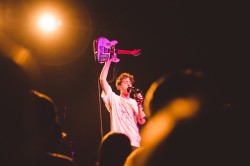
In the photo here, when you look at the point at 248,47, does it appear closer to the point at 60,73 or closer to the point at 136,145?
the point at 136,145

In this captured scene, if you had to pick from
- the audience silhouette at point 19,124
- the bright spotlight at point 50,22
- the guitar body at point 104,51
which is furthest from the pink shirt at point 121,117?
the audience silhouette at point 19,124

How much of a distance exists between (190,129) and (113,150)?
51cm

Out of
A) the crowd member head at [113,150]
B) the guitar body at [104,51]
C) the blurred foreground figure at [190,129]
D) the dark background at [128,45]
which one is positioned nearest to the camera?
the blurred foreground figure at [190,129]

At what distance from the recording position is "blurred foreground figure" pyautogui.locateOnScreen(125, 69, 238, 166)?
3.49ft

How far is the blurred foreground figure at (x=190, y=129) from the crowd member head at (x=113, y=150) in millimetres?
378

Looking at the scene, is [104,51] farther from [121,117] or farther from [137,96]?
[121,117]

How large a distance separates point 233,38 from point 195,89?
6.45 metres

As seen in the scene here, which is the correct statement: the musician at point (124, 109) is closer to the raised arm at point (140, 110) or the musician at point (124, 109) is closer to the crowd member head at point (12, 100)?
the raised arm at point (140, 110)

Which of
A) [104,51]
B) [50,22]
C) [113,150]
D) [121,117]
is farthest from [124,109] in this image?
[113,150]

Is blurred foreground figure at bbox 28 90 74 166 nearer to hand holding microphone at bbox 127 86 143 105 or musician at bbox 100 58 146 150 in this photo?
musician at bbox 100 58 146 150

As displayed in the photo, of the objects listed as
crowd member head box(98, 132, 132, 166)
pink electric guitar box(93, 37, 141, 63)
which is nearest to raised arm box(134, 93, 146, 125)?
pink electric guitar box(93, 37, 141, 63)

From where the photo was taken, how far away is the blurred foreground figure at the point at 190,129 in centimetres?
106

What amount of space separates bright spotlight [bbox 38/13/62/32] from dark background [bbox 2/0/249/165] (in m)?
0.61

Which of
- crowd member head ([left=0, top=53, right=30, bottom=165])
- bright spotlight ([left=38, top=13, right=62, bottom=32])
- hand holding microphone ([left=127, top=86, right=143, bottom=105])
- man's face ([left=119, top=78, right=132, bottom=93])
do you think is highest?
bright spotlight ([left=38, top=13, right=62, bottom=32])
